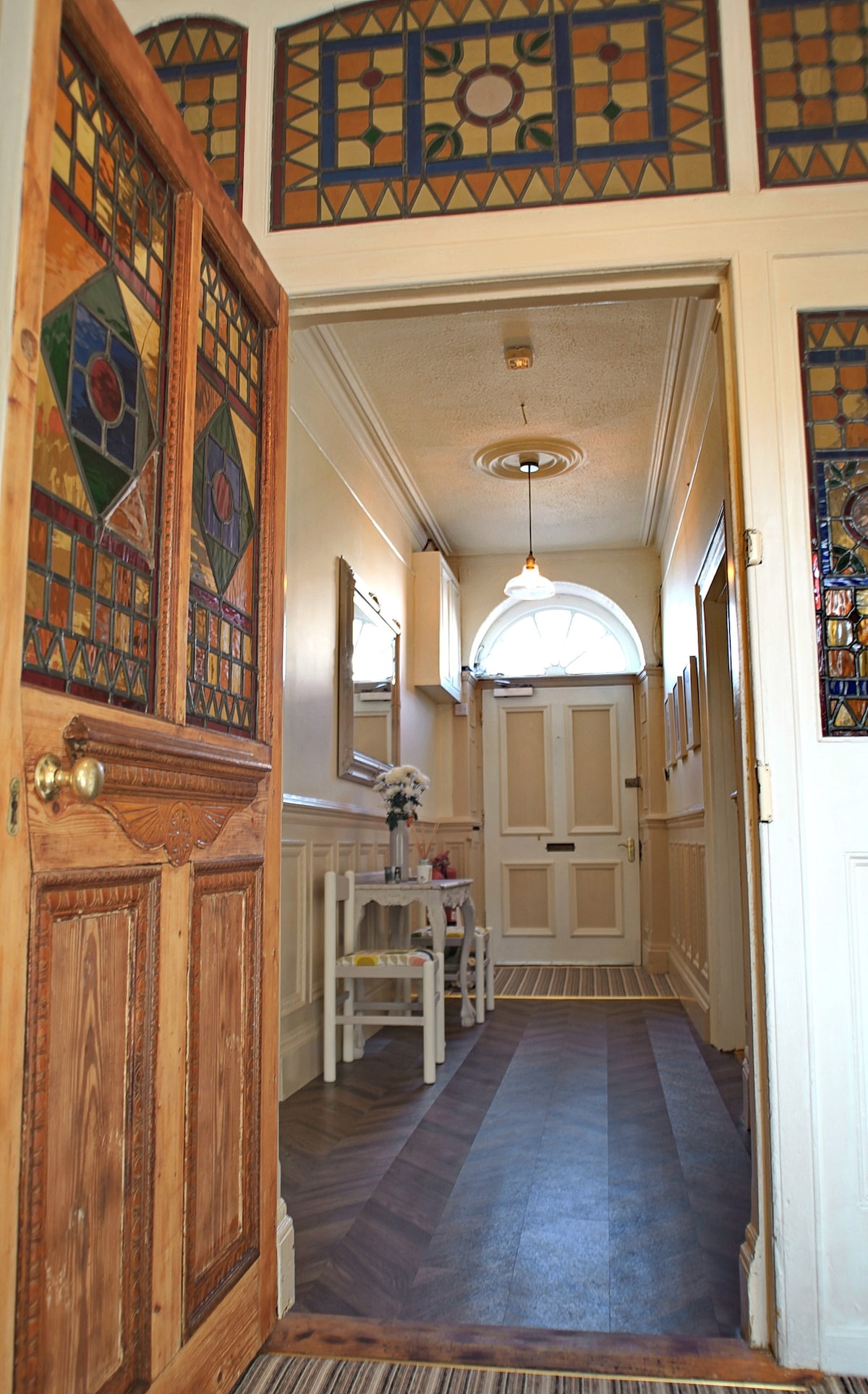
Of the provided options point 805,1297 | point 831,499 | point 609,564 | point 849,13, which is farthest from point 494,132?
point 609,564

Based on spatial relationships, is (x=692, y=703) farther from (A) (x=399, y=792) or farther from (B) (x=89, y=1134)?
(B) (x=89, y=1134)

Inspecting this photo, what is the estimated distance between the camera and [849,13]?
7.11ft

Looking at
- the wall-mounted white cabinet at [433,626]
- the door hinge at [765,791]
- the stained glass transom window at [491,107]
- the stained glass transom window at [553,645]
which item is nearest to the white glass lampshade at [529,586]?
the wall-mounted white cabinet at [433,626]

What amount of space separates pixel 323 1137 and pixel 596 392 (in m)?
3.76

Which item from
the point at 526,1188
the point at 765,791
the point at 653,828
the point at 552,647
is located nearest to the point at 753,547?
the point at 765,791

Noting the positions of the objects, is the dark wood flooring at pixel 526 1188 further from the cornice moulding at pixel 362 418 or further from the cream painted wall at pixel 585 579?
the cream painted wall at pixel 585 579

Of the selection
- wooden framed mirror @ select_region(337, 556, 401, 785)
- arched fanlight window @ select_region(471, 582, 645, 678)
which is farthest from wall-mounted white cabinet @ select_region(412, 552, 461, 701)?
arched fanlight window @ select_region(471, 582, 645, 678)

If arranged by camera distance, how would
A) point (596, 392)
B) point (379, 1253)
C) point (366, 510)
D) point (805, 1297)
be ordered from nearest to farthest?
1. point (805, 1297)
2. point (379, 1253)
3. point (596, 392)
4. point (366, 510)

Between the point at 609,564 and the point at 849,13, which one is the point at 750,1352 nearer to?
the point at 849,13

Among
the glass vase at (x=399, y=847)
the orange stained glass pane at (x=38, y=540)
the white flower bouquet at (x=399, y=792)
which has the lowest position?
the glass vase at (x=399, y=847)

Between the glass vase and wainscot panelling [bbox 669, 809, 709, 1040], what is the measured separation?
1.49m

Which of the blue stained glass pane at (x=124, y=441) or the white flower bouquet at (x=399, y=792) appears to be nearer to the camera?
the blue stained glass pane at (x=124, y=441)

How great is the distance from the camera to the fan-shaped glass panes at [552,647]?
8.20 m

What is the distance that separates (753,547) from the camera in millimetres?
2057
